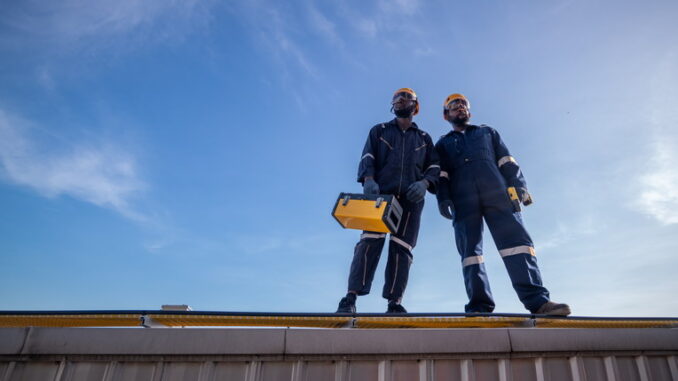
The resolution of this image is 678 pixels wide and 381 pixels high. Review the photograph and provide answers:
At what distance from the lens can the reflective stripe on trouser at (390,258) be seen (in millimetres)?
3531

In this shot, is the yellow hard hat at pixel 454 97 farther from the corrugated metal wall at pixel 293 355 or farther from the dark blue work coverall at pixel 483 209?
the corrugated metal wall at pixel 293 355

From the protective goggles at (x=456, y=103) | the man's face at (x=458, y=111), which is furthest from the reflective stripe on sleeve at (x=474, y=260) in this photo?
the protective goggles at (x=456, y=103)

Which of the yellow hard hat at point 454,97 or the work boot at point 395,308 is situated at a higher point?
the yellow hard hat at point 454,97

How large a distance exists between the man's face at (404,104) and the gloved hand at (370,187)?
0.93 metres

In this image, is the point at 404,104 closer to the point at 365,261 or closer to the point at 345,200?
the point at 345,200

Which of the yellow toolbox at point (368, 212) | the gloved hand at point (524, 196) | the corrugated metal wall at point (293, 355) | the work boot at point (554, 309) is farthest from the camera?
the gloved hand at point (524, 196)

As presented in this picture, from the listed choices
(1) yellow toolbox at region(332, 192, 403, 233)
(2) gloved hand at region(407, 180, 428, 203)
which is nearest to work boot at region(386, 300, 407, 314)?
(1) yellow toolbox at region(332, 192, 403, 233)

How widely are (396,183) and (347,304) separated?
1.24m

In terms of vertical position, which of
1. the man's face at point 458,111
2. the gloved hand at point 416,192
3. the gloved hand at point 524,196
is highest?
the man's face at point 458,111

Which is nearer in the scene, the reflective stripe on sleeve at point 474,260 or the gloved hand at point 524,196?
the reflective stripe on sleeve at point 474,260

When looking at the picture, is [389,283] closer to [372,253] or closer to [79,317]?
[372,253]

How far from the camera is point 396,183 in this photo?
386 cm

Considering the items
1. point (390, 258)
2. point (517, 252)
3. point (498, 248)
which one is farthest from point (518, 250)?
point (390, 258)

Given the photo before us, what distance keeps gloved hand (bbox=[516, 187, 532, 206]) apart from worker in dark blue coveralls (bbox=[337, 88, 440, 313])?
0.77 m
